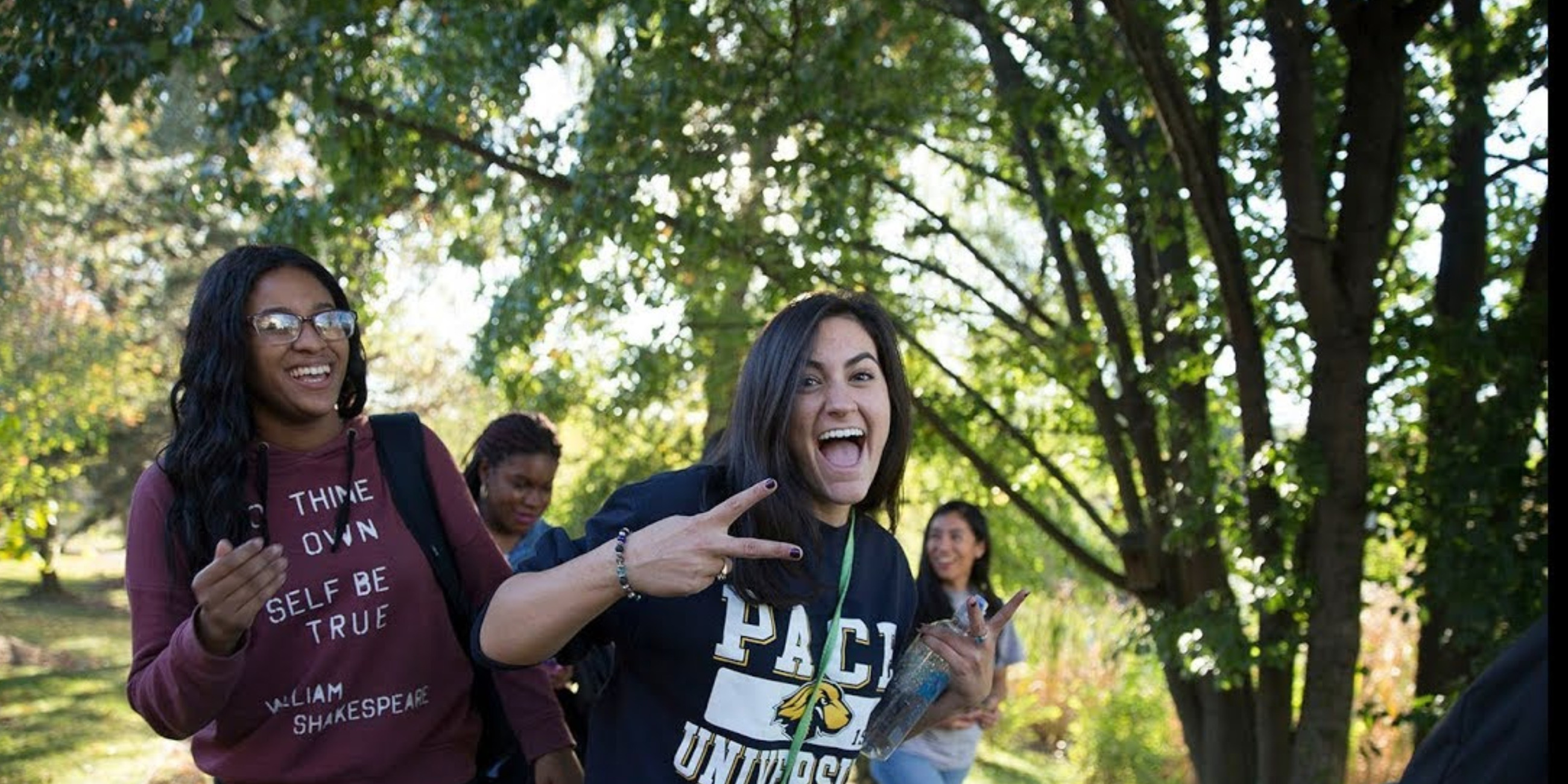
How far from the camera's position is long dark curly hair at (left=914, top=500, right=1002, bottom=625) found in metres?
5.64

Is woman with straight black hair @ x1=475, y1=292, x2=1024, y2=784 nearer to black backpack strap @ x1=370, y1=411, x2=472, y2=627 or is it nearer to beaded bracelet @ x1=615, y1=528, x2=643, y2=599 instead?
beaded bracelet @ x1=615, y1=528, x2=643, y2=599

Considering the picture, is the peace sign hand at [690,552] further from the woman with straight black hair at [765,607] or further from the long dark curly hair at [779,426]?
the long dark curly hair at [779,426]

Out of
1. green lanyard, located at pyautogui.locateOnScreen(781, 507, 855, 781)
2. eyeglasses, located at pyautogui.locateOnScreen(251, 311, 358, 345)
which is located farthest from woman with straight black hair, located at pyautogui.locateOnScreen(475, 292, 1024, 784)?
eyeglasses, located at pyautogui.locateOnScreen(251, 311, 358, 345)

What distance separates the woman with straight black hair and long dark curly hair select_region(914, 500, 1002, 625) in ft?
9.77

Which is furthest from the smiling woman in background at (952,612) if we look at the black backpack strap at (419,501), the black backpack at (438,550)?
the black backpack strap at (419,501)

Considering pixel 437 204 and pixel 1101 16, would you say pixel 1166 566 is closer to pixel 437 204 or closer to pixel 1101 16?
pixel 1101 16

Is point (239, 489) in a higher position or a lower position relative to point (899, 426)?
lower

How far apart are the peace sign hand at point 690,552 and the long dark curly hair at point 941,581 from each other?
342 centimetres

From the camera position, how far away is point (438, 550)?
2.81m

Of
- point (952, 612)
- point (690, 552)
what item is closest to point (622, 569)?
point (690, 552)

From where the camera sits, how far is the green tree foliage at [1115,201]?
5789 millimetres

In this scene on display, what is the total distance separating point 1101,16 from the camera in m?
7.01

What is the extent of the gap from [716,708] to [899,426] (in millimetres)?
669

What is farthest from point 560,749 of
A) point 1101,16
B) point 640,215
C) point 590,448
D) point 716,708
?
point 590,448
